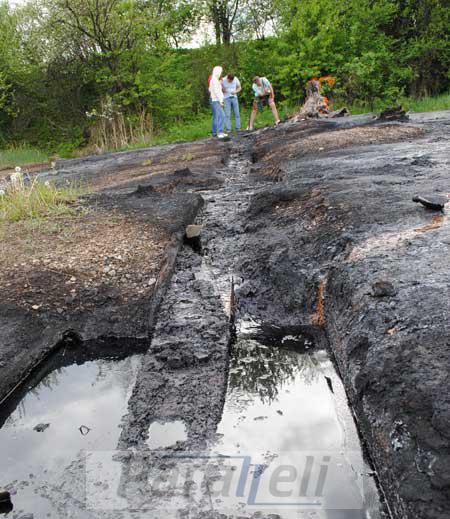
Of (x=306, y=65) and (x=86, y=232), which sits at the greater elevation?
(x=306, y=65)

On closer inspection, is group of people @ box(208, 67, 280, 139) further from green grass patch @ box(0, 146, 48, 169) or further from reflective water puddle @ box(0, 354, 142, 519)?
reflective water puddle @ box(0, 354, 142, 519)

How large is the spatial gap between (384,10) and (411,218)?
14528 millimetres

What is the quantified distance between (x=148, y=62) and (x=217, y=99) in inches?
283

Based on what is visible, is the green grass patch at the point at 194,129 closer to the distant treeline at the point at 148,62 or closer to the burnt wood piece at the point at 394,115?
the distant treeline at the point at 148,62

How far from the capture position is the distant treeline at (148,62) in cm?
1523

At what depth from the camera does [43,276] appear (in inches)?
136

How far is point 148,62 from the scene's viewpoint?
1747cm

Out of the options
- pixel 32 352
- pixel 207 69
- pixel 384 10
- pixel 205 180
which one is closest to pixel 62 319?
pixel 32 352

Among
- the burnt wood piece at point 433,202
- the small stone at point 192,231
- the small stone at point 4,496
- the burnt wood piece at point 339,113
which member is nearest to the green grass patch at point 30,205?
the small stone at point 192,231

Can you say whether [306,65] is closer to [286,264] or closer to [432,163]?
[432,163]

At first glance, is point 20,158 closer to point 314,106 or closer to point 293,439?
point 314,106

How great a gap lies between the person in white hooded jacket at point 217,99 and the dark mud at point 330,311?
6.48 meters

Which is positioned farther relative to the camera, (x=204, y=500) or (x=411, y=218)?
(x=411, y=218)

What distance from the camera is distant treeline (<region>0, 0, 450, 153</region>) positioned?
1523 centimetres
